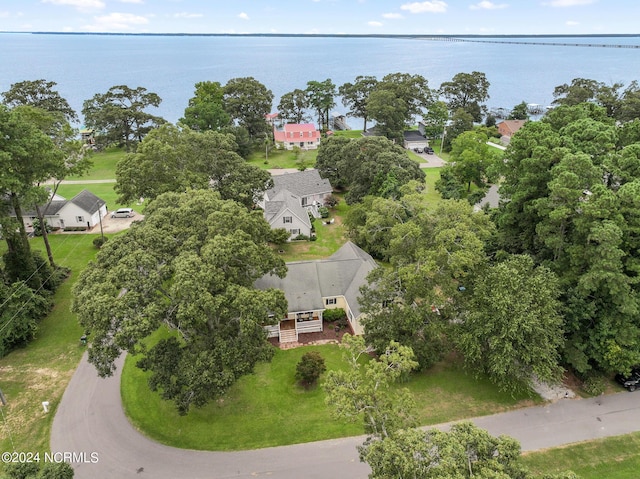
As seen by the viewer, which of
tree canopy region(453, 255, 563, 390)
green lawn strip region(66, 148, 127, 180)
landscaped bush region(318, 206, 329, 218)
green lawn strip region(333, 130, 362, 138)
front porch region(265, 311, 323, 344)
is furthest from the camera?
green lawn strip region(333, 130, 362, 138)

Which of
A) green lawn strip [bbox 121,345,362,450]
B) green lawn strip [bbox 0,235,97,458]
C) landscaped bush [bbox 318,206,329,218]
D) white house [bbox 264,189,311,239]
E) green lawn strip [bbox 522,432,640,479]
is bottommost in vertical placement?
green lawn strip [bbox 0,235,97,458]

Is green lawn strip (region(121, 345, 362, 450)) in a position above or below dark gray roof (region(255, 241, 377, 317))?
below

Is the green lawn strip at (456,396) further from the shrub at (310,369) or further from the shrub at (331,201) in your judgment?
the shrub at (331,201)

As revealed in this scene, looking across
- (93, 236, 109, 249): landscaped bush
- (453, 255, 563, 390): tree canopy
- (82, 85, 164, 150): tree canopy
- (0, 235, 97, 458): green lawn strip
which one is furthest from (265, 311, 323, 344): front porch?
(82, 85, 164, 150): tree canopy

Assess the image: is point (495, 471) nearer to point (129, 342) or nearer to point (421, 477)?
point (421, 477)

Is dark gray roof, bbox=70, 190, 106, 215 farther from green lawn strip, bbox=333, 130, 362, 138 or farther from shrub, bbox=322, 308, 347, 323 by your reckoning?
green lawn strip, bbox=333, 130, 362, 138

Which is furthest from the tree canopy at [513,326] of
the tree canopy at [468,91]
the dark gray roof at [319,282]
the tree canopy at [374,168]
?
the tree canopy at [468,91]

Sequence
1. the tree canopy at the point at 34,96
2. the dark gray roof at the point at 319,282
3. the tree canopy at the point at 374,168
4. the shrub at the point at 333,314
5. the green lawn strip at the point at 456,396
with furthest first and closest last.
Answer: the tree canopy at the point at 34,96
the tree canopy at the point at 374,168
the shrub at the point at 333,314
the dark gray roof at the point at 319,282
the green lawn strip at the point at 456,396
